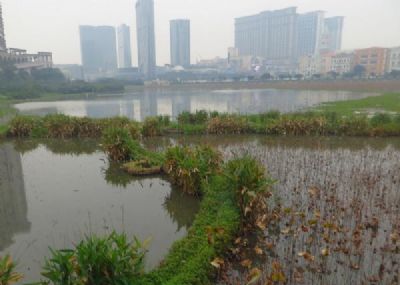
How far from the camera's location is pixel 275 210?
6.02 m

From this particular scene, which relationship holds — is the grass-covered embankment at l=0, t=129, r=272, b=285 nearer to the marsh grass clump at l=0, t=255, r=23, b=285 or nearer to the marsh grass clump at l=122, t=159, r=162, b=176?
the marsh grass clump at l=0, t=255, r=23, b=285

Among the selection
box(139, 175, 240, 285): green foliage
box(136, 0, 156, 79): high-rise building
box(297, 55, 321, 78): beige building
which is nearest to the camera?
box(139, 175, 240, 285): green foliage

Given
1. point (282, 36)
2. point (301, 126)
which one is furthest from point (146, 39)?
point (301, 126)

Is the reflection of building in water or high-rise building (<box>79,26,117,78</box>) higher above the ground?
high-rise building (<box>79,26,117,78</box>)

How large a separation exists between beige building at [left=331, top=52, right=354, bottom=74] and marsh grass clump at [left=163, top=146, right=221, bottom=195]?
8769cm

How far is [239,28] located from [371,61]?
214 ft

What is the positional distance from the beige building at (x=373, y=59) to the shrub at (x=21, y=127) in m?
81.6

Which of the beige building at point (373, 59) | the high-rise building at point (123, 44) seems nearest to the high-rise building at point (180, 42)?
the high-rise building at point (123, 44)

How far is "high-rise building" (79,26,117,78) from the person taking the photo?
140m

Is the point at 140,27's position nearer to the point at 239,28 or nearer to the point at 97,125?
the point at 239,28

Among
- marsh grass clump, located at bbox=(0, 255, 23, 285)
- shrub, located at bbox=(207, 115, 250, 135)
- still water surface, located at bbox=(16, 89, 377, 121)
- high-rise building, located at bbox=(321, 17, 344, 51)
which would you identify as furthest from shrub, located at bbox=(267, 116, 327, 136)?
high-rise building, located at bbox=(321, 17, 344, 51)

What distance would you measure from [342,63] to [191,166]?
91728mm

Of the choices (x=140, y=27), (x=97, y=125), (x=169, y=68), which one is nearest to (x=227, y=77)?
(x=169, y=68)

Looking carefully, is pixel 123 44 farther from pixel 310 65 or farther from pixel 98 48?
pixel 310 65
